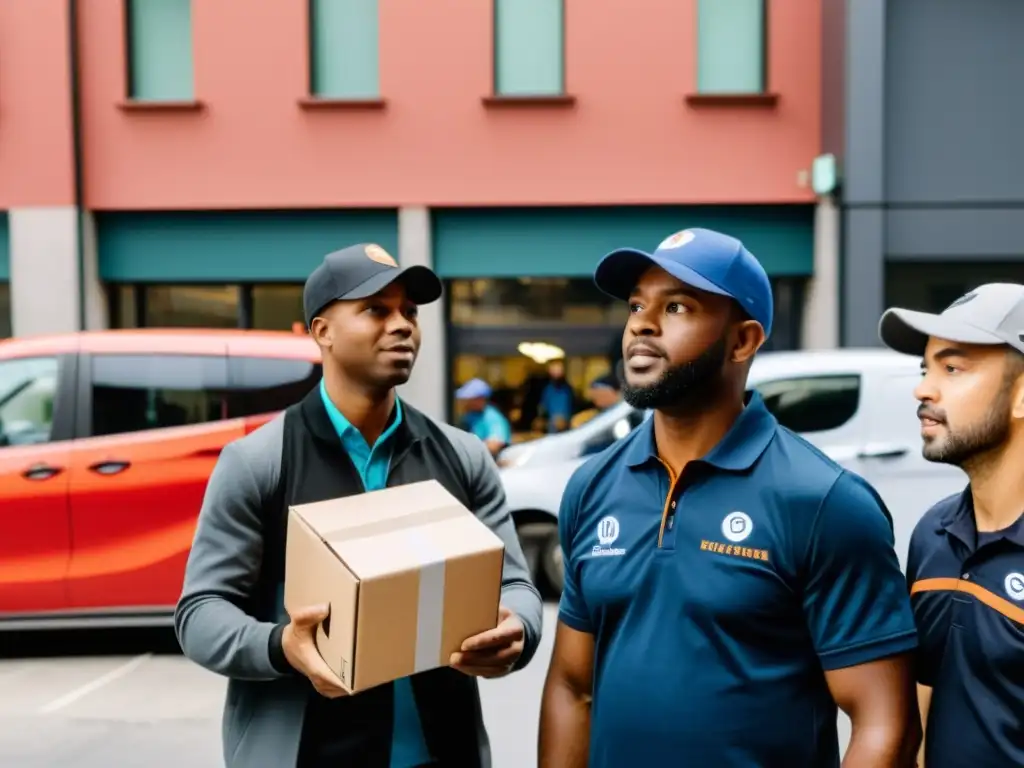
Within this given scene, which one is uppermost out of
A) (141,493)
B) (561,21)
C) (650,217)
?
(561,21)

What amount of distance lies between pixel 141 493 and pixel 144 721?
1350mm

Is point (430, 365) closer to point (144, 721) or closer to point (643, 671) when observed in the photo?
point (144, 721)

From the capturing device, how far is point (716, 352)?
1.96 metres

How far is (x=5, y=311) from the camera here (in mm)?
12312

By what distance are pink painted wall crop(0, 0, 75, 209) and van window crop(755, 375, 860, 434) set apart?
885cm

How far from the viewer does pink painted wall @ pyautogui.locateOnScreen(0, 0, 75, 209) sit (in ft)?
39.0

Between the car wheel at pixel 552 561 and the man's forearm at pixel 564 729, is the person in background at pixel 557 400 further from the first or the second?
the man's forearm at pixel 564 729

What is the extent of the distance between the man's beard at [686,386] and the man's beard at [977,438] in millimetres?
446

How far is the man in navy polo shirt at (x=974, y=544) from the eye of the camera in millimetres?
1838

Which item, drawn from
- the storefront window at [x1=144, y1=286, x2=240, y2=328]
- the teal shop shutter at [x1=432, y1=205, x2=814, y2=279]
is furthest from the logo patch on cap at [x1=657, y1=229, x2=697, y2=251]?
the storefront window at [x1=144, y1=286, x2=240, y2=328]

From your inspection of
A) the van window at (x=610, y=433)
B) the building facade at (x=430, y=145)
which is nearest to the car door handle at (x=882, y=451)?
the van window at (x=610, y=433)

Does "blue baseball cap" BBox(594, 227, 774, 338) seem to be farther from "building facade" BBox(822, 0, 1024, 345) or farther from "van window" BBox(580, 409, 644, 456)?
"building facade" BBox(822, 0, 1024, 345)

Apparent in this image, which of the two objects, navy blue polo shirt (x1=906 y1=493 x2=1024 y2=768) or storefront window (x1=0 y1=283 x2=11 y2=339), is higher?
storefront window (x1=0 y1=283 x2=11 y2=339)

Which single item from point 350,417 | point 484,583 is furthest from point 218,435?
point 484,583
